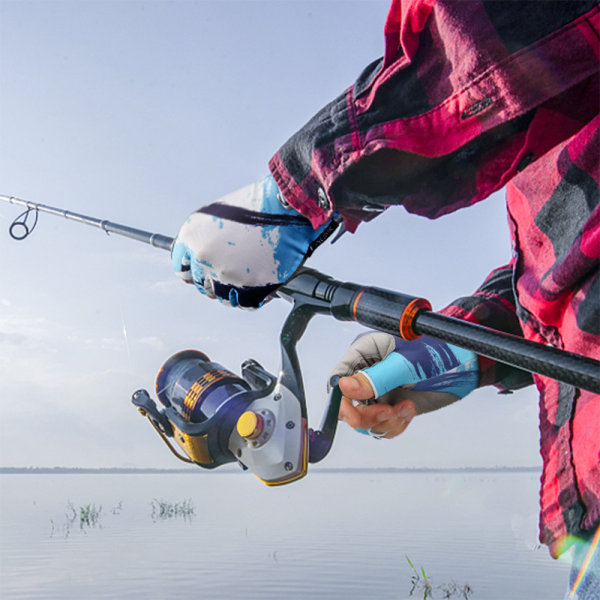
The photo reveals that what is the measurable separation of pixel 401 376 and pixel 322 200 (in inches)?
40.9

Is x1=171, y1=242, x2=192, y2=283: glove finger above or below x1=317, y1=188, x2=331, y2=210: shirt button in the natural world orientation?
below

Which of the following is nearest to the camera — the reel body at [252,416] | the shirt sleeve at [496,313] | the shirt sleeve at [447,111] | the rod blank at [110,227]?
the shirt sleeve at [447,111]

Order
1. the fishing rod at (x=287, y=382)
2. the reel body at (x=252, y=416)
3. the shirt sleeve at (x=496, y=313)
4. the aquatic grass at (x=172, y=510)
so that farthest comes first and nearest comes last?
the aquatic grass at (x=172, y=510) < the shirt sleeve at (x=496, y=313) < the reel body at (x=252, y=416) < the fishing rod at (x=287, y=382)

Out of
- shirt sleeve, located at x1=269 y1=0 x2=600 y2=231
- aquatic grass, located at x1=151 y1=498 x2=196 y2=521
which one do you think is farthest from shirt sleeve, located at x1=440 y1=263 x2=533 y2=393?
aquatic grass, located at x1=151 y1=498 x2=196 y2=521

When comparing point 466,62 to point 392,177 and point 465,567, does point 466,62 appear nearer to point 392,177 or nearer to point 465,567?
point 392,177

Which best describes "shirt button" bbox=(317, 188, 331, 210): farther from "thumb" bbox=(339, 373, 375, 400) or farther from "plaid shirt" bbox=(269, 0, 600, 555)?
"thumb" bbox=(339, 373, 375, 400)

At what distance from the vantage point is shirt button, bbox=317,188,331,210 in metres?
1.49

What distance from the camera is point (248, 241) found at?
1.70 metres

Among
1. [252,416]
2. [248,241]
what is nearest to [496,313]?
[252,416]

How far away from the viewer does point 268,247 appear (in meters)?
1.72

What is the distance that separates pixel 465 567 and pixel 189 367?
14.7 m

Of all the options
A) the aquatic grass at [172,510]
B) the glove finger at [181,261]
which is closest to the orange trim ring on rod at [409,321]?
the glove finger at [181,261]

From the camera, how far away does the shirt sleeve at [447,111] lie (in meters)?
1.13

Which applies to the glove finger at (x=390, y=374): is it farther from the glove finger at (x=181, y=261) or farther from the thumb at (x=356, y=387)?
the glove finger at (x=181, y=261)
